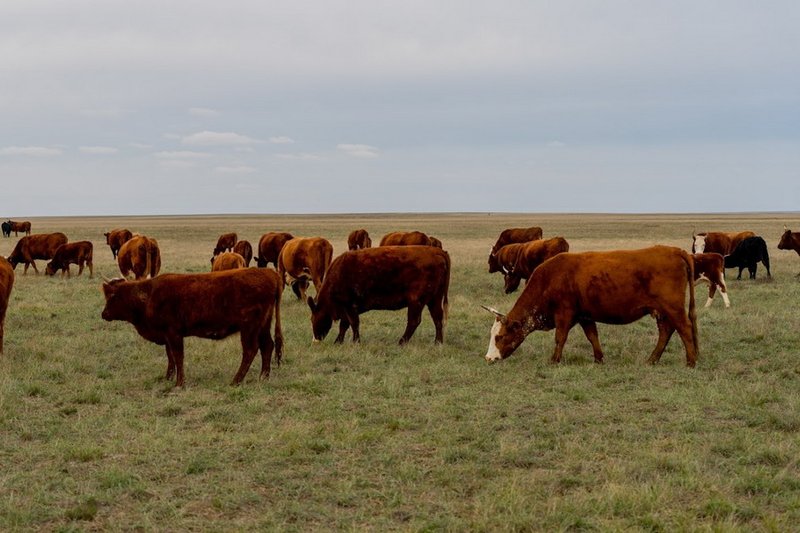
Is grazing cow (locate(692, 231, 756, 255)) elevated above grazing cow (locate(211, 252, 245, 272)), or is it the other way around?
grazing cow (locate(692, 231, 756, 255))

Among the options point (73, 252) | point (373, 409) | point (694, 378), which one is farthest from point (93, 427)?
point (73, 252)

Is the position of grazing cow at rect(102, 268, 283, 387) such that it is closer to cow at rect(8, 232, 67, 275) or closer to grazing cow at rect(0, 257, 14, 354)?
grazing cow at rect(0, 257, 14, 354)

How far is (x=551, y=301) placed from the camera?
1087 cm

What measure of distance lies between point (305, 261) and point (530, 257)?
6.09 metres

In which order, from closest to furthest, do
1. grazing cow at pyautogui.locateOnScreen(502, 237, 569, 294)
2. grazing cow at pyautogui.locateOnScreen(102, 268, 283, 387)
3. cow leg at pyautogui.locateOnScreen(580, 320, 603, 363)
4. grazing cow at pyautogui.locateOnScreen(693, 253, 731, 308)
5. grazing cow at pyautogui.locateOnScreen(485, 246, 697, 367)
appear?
grazing cow at pyautogui.locateOnScreen(102, 268, 283, 387)
grazing cow at pyautogui.locateOnScreen(485, 246, 697, 367)
cow leg at pyautogui.locateOnScreen(580, 320, 603, 363)
grazing cow at pyautogui.locateOnScreen(693, 253, 731, 308)
grazing cow at pyautogui.locateOnScreen(502, 237, 569, 294)

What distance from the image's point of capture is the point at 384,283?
12.3 m

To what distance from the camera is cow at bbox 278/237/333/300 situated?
17562mm

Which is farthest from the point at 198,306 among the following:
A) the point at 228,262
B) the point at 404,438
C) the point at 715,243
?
the point at 715,243

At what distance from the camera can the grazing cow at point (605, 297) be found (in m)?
10.3

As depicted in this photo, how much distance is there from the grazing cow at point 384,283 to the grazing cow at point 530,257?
7.87 m

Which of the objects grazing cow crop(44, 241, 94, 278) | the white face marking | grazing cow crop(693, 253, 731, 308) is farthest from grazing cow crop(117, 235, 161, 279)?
grazing cow crop(693, 253, 731, 308)

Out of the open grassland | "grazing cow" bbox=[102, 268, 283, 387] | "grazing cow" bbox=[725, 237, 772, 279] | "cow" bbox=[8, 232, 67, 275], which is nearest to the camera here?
the open grassland

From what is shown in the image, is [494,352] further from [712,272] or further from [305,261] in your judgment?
[712,272]

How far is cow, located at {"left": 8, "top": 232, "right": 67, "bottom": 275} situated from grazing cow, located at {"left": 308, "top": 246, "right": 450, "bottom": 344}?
16603mm
